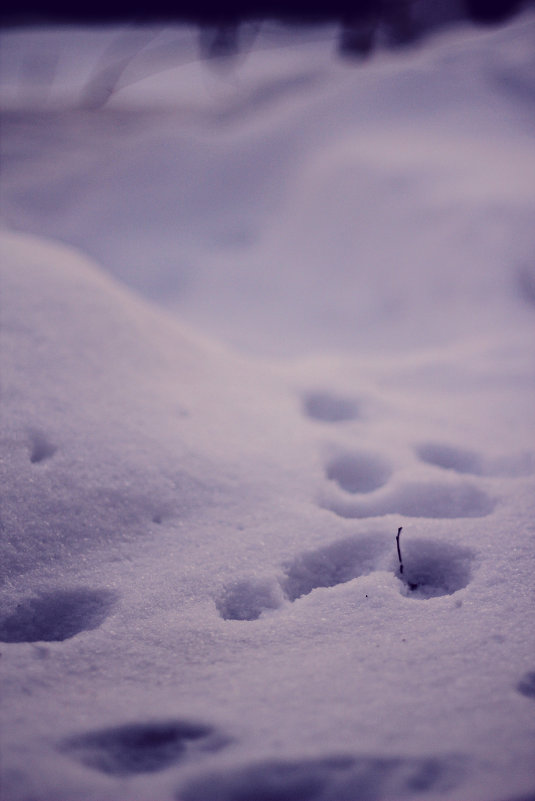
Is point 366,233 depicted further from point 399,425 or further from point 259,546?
point 259,546

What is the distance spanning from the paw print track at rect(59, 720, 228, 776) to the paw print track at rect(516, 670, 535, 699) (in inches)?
16.4

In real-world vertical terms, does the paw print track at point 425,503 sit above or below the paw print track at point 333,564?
above

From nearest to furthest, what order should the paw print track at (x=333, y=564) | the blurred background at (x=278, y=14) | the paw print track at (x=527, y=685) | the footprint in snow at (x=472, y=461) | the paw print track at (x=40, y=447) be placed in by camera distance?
the paw print track at (x=527, y=685), the paw print track at (x=333, y=564), the paw print track at (x=40, y=447), the footprint in snow at (x=472, y=461), the blurred background at (x=278, y=14)

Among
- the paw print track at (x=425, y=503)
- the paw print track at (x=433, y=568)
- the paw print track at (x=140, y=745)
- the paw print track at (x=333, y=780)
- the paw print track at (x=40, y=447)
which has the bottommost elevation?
the paw print track at (x=333, y=780)

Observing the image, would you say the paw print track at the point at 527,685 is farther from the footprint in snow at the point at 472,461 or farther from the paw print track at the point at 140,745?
the footprint in snow at the point at 472,461

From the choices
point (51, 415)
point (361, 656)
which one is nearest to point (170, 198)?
point (51, 415)

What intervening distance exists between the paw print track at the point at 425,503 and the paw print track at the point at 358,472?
81mm

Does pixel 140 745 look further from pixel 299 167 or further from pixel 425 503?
pixel 299 167

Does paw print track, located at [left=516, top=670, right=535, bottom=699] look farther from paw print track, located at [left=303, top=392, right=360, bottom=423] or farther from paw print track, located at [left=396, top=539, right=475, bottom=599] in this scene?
paw print track, located at [left=303, top=392, right=360, bottom=423]

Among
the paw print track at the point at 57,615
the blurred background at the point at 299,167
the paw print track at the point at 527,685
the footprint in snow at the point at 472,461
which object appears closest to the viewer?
the paw print track at the point at 527,685

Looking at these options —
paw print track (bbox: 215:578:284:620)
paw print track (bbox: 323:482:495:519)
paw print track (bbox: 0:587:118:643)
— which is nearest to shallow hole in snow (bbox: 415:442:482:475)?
paw print track (bbox: 323:482:495:519)

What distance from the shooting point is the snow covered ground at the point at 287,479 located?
0.77 metres

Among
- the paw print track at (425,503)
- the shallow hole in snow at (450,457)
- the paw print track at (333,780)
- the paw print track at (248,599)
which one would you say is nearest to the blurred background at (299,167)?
the shallow hole in snow at (450,457)

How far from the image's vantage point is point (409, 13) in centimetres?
455
